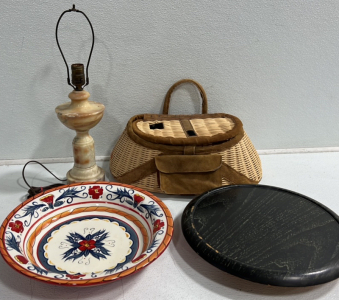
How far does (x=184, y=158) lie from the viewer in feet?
2.93

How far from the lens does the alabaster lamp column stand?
32.8 inches

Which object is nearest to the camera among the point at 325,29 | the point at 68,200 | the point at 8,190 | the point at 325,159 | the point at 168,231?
the point at 168,231

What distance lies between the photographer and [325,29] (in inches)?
42.6

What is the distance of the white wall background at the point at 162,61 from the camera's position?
98 cm

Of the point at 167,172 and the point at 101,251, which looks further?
the point at 167,172

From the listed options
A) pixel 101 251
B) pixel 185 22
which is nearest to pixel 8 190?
pixel 101 251

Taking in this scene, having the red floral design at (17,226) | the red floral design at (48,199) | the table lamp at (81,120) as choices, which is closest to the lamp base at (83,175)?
the table lamp at (81,120)

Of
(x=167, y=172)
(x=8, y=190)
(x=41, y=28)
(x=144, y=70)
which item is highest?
(x=41, y=28)

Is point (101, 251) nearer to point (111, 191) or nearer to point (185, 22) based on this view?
point (111, 191)

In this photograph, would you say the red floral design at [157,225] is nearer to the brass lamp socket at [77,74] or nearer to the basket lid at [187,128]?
the basket lid at [187,128]

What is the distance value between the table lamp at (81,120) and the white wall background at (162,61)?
4.4 inches

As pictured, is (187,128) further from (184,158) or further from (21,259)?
(21,259)

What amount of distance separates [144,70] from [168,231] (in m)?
0.55

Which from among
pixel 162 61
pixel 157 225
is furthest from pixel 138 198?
pixel 162 61
